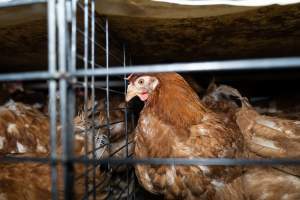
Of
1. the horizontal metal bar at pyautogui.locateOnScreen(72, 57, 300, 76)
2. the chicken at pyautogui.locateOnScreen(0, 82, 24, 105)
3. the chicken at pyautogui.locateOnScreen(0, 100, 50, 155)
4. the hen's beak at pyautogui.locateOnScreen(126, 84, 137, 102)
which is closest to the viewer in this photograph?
the horizontal metal bar at pyautogui.locateOnScreen(72, 57, 300, 76)

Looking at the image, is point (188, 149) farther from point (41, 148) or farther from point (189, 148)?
point (41, 148)

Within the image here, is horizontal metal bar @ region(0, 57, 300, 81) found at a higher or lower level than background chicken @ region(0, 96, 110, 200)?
higher

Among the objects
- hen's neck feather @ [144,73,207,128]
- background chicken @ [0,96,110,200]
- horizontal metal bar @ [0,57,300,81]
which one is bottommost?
background chicken @ [0,96,110,200]

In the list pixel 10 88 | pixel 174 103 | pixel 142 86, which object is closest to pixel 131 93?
pixel 142 86

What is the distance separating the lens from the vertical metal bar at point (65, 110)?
0.70 meters

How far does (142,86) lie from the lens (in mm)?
1406

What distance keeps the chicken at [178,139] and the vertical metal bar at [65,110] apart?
0.61 meters

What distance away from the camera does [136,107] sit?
200cm

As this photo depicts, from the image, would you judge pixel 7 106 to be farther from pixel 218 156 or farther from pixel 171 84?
pixel 218 156

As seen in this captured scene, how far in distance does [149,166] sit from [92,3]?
0.75 m

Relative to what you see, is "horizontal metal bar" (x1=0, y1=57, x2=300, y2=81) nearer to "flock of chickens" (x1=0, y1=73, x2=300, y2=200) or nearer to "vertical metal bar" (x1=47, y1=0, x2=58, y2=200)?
"vertical metal bar" (x1=47, y1=0, x2=58, y2=200)

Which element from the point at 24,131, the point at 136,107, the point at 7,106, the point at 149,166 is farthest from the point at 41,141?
the point at 149,166

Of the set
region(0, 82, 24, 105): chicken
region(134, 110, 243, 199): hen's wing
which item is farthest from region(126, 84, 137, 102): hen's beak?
region(0, 82, 24, 105): chicken

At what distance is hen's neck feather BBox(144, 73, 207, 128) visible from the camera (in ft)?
4.34
